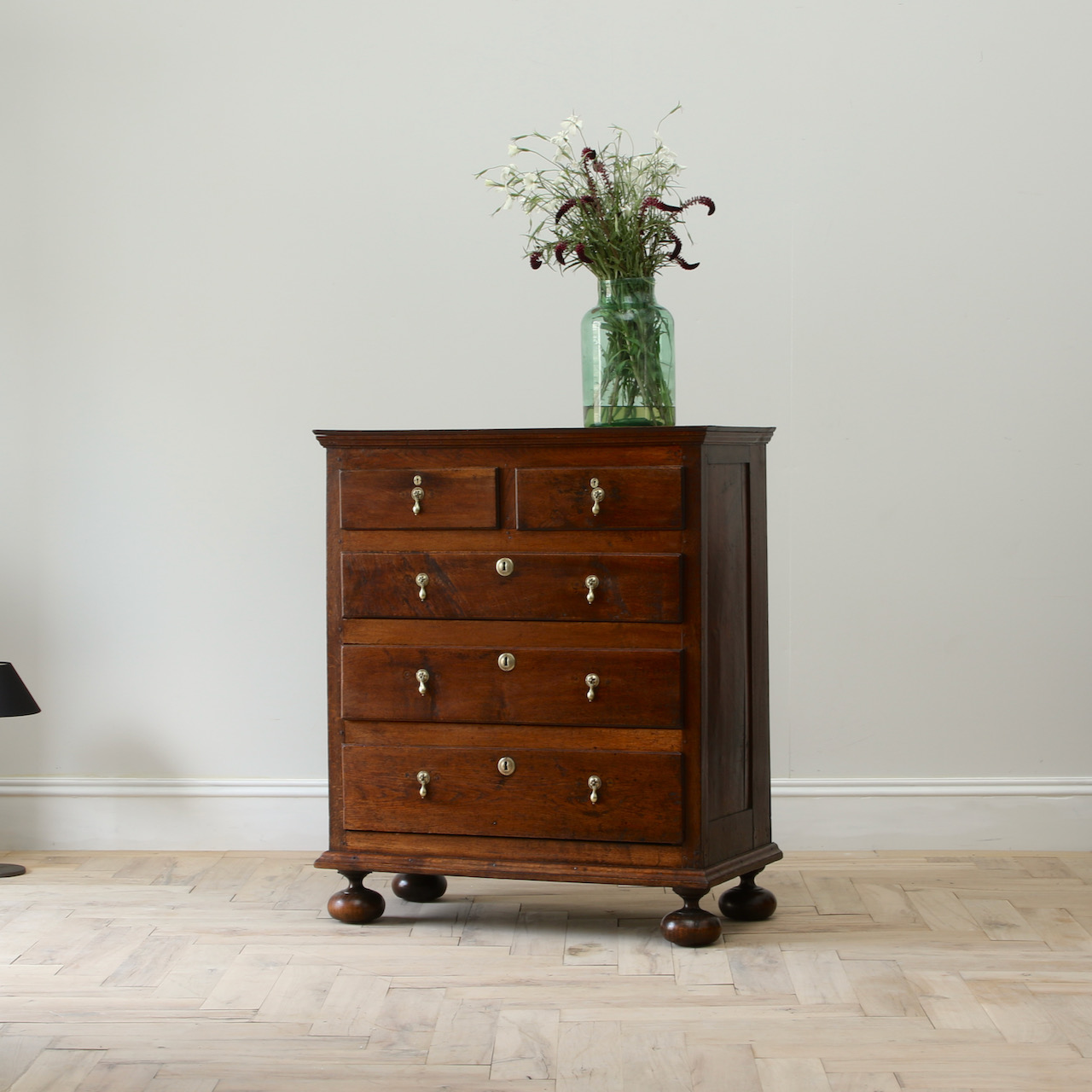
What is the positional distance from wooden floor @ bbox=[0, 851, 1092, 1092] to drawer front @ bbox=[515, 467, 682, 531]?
80 cm

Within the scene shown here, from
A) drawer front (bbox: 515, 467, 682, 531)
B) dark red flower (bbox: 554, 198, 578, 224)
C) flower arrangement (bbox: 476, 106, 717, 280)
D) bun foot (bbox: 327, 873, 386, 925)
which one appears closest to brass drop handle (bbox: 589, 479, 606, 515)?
drawer front (bbox: 515, 467, 682, 531)

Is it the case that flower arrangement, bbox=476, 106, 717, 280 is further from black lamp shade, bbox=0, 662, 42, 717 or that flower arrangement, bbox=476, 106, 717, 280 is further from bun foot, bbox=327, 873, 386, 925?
black lamp shade, bbox=0, 662, 42, 717

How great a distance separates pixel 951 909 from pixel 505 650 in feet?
3.50

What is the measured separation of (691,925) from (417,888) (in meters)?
0.64

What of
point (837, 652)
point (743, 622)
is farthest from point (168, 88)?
point (837, 652)

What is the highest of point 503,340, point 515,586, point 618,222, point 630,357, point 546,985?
point 618,222

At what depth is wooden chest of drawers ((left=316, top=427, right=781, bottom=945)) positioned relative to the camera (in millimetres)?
2432

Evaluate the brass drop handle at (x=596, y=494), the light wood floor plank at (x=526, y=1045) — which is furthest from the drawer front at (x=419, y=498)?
the light wood floor plank at (x=526, y=1045)

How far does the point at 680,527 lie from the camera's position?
2.42 metres

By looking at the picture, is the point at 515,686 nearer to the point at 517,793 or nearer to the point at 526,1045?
the point at 517,793

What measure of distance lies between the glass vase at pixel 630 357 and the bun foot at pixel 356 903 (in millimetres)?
1043

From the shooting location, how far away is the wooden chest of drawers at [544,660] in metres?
2.43

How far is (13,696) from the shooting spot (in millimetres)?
2996

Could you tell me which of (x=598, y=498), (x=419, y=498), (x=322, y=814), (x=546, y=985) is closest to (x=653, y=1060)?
(x=546, y=985)
